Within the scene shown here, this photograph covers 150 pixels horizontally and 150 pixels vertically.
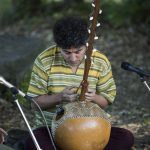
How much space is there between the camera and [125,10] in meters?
10.6

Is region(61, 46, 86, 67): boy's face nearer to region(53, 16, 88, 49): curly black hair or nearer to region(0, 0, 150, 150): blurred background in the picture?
region(53, 16, 88, 49): curly black hair

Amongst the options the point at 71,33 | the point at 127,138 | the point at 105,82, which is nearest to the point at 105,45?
the point at 105,82

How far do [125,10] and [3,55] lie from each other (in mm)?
4004

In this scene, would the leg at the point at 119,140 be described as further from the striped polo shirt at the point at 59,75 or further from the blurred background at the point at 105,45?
the blurred background at the point at 105,45

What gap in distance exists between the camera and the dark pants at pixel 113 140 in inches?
171

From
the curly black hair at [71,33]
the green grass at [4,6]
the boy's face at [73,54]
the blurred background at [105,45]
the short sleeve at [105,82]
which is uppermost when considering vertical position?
the curly black hair at [71,33]

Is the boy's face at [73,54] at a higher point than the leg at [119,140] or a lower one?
higher

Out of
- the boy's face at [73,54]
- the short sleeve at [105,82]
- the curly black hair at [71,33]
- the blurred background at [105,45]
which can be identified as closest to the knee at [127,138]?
the short sleeve at [105,82]

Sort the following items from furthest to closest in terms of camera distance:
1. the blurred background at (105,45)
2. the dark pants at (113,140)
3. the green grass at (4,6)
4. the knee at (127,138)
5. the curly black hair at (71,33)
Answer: the green grass at (4,6)
the blurred background at (105,45)
the knee at (127,138)
the dark pants at (113,140)
the curly black hair at (71,33)

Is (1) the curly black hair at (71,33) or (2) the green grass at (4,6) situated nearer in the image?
(1) the curly black hair at (71,33)

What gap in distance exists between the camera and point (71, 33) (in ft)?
14.1

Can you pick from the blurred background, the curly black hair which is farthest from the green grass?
the curly black hair

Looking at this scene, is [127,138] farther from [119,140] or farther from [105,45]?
[105,45]

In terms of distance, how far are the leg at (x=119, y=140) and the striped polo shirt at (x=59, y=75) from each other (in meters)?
0.25
